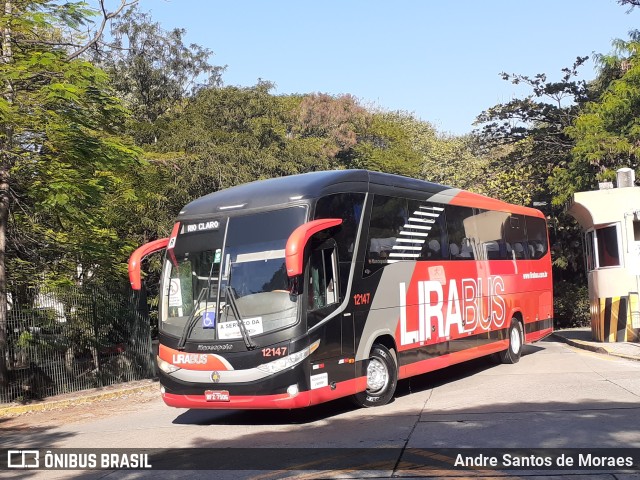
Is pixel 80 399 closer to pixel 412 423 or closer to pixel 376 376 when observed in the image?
pixel 376 376

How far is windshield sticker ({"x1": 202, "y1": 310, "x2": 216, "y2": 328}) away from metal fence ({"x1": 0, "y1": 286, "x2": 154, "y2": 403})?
7066 millimetres

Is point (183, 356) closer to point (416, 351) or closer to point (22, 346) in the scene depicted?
point (416, 351)

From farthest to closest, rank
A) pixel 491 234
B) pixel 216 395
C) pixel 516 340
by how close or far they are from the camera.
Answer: pixel 516 340, pixel 491 234, pixel 216 395

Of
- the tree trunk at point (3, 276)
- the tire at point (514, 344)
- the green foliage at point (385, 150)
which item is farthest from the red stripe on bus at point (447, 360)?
the green foliage at point (385, 150)

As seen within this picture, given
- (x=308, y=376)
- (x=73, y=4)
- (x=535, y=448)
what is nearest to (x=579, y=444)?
(x=535, y=448)

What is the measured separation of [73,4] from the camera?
52.7ft

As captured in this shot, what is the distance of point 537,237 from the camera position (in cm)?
1964

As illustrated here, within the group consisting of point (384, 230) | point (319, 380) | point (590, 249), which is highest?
point (384, 230)

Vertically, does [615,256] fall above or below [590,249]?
below

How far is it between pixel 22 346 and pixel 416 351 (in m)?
8.31

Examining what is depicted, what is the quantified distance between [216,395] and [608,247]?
45.0ft

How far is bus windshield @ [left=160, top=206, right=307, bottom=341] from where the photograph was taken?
10180mm

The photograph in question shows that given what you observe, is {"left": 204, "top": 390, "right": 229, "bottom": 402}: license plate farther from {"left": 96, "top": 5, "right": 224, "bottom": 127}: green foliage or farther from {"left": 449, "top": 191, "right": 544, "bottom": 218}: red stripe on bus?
{"left": 96, "top": 5, "right": 224, "bottom": 127}: green foliage

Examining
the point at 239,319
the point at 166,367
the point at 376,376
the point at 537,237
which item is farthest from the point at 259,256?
the point at 537,237
